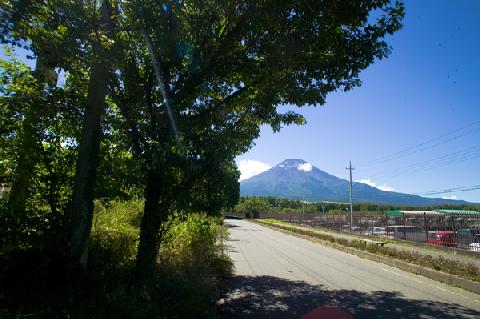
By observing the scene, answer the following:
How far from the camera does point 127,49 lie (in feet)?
20.9

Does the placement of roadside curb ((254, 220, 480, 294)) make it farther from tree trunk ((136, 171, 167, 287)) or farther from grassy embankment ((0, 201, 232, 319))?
tree trunk ((136, 171, 167, 287))

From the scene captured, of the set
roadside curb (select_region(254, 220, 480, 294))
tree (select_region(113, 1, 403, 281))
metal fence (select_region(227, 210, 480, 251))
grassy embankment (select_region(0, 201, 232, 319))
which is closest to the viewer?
grassy embankment (select_region(0, 201, 232, 319))

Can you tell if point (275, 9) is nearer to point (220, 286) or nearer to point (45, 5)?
point (45, 5)

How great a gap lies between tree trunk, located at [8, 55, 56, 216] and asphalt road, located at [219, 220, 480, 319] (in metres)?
4.53

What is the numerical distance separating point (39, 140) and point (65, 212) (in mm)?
1509

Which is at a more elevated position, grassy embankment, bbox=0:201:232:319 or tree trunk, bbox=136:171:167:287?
tree trunk, bbox=136:171:167:287

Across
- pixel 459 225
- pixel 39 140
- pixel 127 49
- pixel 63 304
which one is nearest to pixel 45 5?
pixel 127 49

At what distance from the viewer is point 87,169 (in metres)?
6.82

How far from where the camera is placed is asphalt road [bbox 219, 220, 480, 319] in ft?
22.7

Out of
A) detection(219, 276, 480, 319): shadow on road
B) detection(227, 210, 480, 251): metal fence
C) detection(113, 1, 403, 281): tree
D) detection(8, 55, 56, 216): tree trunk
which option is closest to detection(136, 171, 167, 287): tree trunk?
detection(113, 1, 403, 281): tree

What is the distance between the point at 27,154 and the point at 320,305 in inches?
259

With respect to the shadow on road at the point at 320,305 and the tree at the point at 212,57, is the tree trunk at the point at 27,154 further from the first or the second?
the shadow on road at the point at 320,305

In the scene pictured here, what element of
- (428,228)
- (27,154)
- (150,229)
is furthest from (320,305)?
(428,228)

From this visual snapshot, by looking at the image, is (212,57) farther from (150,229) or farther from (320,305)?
(320,305)
